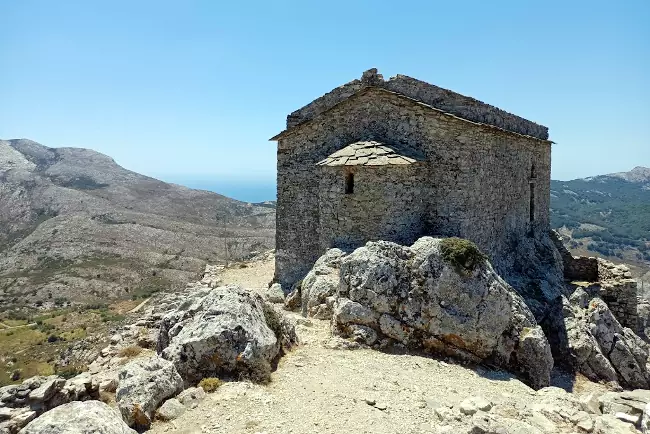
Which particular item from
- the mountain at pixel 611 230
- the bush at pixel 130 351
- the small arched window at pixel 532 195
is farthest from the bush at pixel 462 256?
the mountain at pixel 611 230

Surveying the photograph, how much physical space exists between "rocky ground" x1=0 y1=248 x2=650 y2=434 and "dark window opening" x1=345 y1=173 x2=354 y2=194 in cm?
667

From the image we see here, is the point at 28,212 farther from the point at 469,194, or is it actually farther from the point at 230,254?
the point at 469,194

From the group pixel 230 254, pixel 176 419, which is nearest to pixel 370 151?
pixel 176 419

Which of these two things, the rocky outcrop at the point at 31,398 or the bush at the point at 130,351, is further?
the bush at the point at 130,351

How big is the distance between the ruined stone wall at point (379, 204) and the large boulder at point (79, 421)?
10.3 m

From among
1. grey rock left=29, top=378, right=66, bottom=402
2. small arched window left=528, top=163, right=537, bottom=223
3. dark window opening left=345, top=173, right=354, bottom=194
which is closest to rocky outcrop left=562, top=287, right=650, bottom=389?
small arched window left=528, top=163, right=537, bottom=223

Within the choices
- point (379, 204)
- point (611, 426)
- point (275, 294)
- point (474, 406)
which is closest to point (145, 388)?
point (474, 406)

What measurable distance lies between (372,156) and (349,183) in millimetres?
1269

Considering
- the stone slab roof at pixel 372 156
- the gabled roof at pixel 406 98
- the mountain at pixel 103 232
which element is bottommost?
the mountain at pixel 103 232

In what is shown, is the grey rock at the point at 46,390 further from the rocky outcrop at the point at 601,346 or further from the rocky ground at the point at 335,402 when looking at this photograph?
the rocky outcrop at the point at 601,346

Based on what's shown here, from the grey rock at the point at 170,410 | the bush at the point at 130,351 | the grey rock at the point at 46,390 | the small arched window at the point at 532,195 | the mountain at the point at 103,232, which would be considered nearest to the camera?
the grey rock at the point at 46,390

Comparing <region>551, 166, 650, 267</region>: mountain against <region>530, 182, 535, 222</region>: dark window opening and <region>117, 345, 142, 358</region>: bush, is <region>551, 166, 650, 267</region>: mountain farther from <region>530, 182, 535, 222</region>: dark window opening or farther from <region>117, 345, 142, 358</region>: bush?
<region>117, 345, 142, 358</region>: bush

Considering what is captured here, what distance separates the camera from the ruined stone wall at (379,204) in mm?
14695

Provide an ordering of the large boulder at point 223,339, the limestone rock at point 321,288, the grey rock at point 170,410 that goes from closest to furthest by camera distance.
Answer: the grey rock at point 170,410
the large boulder at point 223,339
the limestone rock at point 321,288
